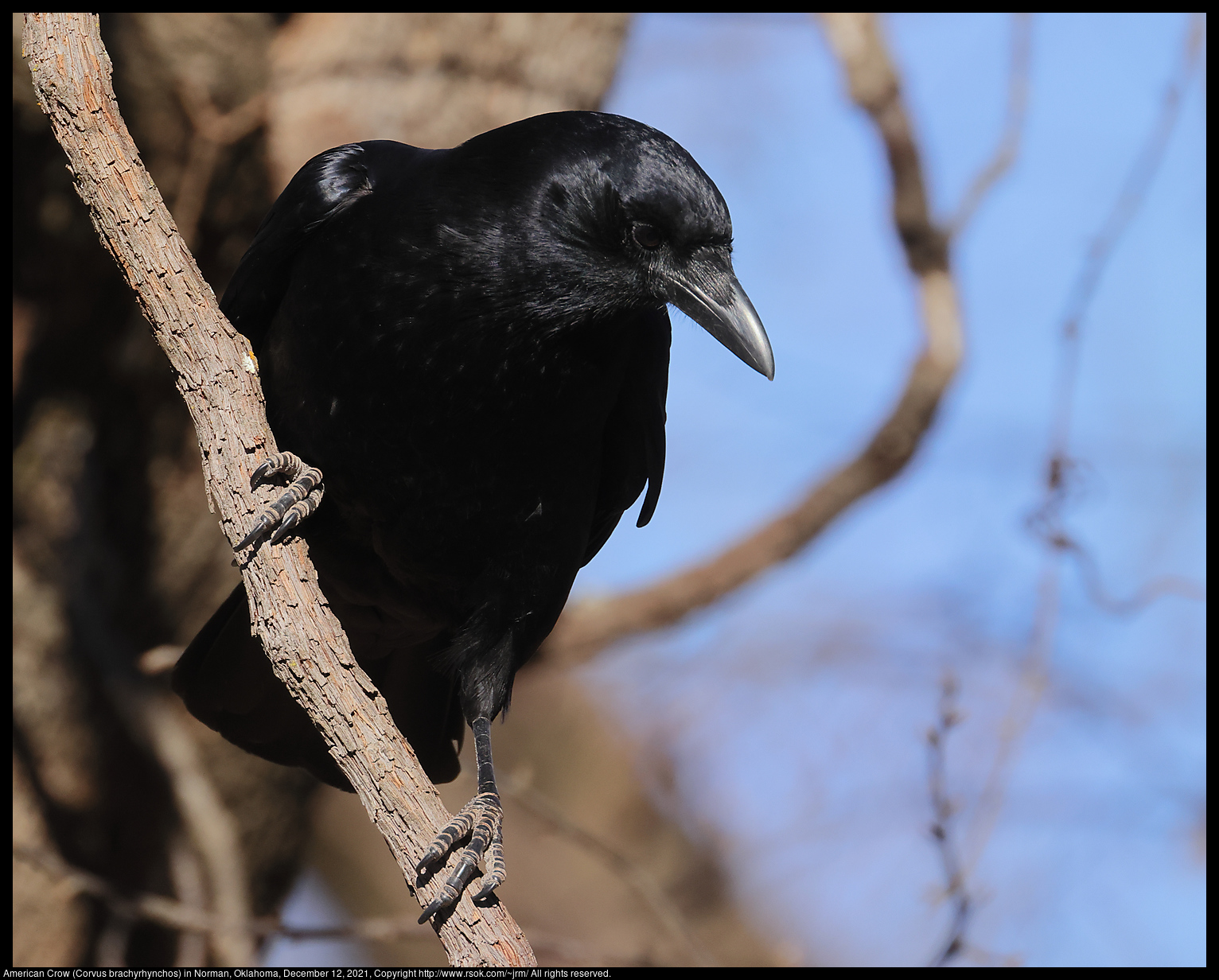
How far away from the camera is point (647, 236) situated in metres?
2.67

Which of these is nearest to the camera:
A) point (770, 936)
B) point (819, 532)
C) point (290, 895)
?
point (819, 532)

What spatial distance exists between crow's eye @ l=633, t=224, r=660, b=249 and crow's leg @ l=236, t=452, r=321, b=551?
Answer: 0.98 m

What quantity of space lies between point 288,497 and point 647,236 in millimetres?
1038

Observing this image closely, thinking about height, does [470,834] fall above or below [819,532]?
below

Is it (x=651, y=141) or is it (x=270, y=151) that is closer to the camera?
(x=651, y=141)

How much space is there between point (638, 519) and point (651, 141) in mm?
1329

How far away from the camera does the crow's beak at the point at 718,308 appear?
8.80ft

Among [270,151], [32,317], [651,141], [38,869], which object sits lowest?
[38,869]

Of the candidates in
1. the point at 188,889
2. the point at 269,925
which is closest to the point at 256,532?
the point at 269,925

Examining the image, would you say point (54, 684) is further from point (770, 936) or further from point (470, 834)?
point (770, 936)

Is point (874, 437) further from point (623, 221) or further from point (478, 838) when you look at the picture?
point (478, 838)

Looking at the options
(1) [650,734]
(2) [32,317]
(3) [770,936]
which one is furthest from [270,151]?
(3) [770,936]

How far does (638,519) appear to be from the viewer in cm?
358

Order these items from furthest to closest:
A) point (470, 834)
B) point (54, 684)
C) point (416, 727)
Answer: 1. point (54, 684)
2. point (416, 727)
3. point (470, 834)
